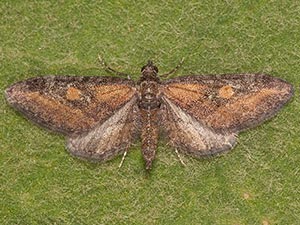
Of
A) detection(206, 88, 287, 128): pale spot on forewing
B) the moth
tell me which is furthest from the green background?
detection(206, 88, 287, 128): pale spot on forewing

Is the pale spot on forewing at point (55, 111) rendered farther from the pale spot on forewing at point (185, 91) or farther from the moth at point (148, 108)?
the pale spot on forewing at point (185, 91)

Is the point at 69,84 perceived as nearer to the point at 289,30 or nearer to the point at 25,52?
the point at 25,52

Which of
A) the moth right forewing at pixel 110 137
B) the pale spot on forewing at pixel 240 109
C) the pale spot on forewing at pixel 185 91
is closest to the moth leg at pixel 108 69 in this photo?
the moth right forewing at pixel 110 137

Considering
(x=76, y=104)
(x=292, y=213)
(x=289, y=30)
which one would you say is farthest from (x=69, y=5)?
(x=292, y=213)

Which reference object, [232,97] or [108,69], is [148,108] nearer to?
[108,69]

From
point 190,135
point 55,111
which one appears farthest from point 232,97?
point 55,111

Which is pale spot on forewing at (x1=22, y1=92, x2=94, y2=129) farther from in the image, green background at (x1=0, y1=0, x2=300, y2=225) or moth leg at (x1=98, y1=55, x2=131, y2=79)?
moth leg at (x1=98, y1=55, x2=131, y2=79)
